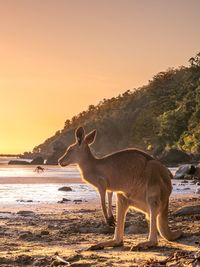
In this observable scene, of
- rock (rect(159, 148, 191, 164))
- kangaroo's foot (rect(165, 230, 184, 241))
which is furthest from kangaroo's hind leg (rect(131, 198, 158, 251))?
rock (rect(159, 148, 191, 164))

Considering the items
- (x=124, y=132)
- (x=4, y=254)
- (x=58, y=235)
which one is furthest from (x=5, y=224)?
(x=124, y=132)

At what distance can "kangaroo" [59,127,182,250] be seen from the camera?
7.26 meters

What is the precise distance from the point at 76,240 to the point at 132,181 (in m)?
2.49

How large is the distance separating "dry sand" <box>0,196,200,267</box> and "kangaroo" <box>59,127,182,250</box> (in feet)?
1.15

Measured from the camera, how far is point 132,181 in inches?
286

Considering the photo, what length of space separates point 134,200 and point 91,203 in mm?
11328

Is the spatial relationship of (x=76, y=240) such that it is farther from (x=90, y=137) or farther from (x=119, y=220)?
(x=90, y=137)

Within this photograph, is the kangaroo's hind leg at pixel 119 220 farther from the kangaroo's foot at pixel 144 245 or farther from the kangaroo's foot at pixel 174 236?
the kangaroo's foot at pixel 174 236

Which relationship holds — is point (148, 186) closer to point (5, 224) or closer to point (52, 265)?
point (52, 265)

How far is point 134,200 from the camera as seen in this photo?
7359 millimetres

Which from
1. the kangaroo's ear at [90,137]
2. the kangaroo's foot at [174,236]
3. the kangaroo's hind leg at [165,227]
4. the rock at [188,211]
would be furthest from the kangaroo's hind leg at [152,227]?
the rock at [188,211]

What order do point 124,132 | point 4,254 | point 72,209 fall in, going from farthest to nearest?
point 124,132
point 72,209
point 4,254

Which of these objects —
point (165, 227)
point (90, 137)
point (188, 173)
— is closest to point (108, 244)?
point (165, 227)

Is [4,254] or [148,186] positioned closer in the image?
[148,186]
